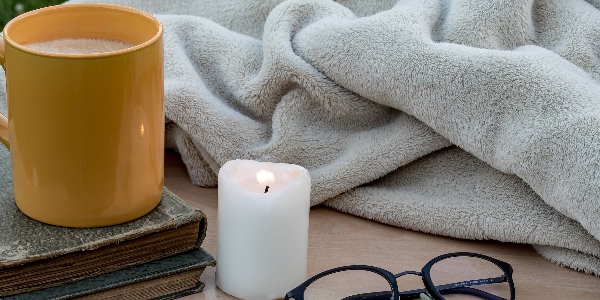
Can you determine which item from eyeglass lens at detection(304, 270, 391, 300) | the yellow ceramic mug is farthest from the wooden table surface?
the yellow ceramic mug

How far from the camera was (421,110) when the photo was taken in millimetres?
717

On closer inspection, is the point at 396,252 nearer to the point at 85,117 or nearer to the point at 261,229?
the point at 261,229

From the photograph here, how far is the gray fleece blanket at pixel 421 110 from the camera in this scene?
68cm

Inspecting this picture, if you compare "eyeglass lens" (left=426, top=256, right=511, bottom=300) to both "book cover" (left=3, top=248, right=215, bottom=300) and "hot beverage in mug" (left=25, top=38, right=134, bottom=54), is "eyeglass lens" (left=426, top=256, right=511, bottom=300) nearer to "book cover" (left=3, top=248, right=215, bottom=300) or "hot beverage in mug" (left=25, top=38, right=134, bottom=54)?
"book cover" (left=3, top=248, right=215, bottom=300)

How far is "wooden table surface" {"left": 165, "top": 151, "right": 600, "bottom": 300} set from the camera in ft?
2.23

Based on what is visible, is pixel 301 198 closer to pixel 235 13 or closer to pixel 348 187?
pixel 348 187

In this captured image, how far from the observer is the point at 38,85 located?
1.91 feet

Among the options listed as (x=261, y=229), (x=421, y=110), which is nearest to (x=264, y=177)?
(x=261, y=229)

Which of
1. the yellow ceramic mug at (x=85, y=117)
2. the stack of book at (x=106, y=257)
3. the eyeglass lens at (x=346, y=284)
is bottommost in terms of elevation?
the eyeglass lens at (x=346, y=284)

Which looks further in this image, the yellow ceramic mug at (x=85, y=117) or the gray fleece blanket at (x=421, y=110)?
the gray fleece blanket at (x=421, y=110)

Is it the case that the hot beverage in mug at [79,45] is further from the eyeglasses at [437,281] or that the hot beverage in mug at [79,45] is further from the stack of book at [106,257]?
the eyeglasses at [437,281]

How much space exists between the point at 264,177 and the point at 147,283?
0.11 metres

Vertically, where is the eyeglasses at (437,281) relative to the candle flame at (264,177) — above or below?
below

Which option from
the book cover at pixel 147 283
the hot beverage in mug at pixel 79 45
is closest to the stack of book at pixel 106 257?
the book cover at pixel 147 283
